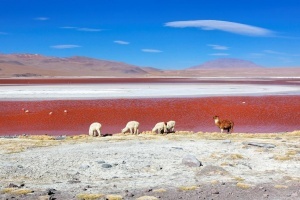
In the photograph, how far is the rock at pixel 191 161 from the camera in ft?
36.0

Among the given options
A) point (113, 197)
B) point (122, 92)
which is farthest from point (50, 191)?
point (122, 92)

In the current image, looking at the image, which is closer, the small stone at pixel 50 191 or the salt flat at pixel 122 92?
the small stone at pixel 50 191

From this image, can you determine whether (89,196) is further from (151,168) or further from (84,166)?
(151,168)

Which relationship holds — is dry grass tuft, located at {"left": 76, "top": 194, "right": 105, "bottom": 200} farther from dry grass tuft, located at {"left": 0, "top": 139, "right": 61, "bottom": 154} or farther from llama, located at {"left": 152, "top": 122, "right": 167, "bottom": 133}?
llama, located at {"left": 152, "top": 122, "right": 167, "bottom": 133}

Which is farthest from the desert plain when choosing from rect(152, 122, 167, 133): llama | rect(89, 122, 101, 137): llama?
rect(89, 122, 101, 137): llama

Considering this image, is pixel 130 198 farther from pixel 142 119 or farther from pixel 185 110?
pixel 185 110

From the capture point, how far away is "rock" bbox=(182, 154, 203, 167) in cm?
1098

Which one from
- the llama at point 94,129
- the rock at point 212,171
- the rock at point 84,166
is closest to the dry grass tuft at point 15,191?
the rock at point 84,166

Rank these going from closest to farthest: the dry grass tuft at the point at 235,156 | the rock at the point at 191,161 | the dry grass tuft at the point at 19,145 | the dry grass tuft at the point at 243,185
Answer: the dry grass tuft at the point at 243,185, the rock at the point at 191,161, the dry grass tuft at the point at 235,156, the dry grass tuft at the point at 19,145

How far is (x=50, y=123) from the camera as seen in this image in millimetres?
24828

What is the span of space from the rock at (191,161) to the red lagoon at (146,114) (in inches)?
411

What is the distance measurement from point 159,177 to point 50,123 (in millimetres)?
15868

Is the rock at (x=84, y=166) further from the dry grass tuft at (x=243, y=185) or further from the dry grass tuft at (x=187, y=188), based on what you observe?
the dry grass tuft at (x=243, y=185)

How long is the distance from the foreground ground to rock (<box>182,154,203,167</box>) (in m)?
0.03
